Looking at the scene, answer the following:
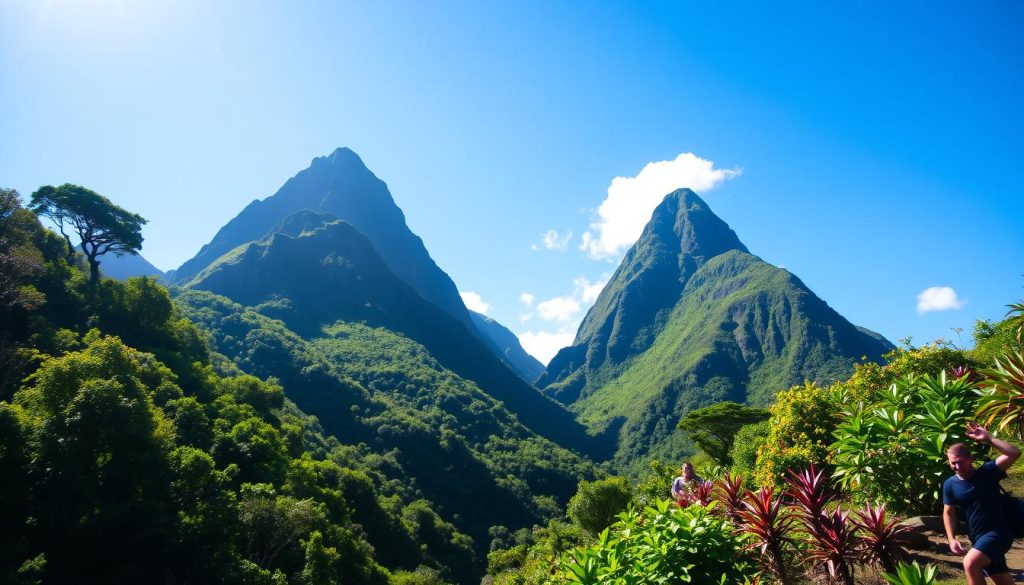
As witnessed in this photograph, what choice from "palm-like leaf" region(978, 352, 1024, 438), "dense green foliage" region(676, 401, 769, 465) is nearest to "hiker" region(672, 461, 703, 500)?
"palm-like leaf" region(978, 352, 1024, 438)

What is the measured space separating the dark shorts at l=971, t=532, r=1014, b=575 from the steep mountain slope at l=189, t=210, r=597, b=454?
371 ft

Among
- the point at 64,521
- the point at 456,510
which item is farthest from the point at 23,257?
the point at 456,510

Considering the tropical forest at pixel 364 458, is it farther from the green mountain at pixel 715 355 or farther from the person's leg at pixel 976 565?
the green mountain at pixel 715 355

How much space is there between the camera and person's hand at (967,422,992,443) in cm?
453

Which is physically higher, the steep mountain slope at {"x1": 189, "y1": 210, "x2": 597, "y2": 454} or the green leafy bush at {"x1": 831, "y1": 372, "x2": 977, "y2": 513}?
the green leafy bush at {"x1": 831, "y1": 372, "x2": 977, "y2": 513}

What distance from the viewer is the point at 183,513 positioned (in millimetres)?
17734

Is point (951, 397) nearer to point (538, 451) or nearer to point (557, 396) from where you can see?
point (538, 451)

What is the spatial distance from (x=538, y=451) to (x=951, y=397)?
269 ft

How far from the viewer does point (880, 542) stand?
521cm

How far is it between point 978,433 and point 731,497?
312cm

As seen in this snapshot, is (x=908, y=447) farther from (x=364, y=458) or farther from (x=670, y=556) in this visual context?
(x=364, y=458)

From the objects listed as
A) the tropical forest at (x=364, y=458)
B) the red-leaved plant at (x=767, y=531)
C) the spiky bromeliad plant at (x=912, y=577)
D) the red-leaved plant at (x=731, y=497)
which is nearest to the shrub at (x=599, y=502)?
the tropical forest at (x=364, y=458)

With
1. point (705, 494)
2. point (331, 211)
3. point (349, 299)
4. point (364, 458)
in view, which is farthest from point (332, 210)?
point (705, 494)

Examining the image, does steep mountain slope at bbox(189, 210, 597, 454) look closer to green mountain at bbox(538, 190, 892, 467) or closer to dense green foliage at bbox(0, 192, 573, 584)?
green mountain at bbox(538, 190, 892, 467)
